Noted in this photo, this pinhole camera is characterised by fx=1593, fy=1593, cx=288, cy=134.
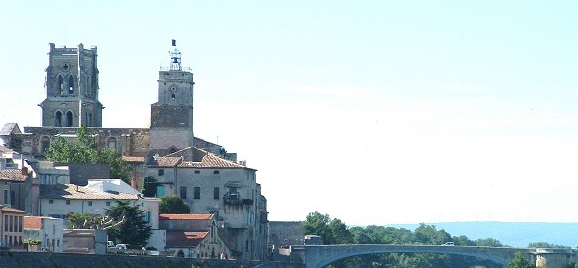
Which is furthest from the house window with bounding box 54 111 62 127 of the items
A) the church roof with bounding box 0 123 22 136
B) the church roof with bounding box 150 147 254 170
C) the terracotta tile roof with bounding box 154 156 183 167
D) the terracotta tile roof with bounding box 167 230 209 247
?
the terracotta tile roof with bounding box 167 230 209 247

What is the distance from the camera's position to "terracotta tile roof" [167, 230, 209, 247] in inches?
4343

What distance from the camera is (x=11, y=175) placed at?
347 ft

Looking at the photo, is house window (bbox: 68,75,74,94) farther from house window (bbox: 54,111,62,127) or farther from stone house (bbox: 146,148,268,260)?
stone house (bbox: 146,148,268,260)

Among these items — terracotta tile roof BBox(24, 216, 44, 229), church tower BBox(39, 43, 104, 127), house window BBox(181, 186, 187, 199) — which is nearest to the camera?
terracotta tile roof BBox(24, 216, 44, 229)

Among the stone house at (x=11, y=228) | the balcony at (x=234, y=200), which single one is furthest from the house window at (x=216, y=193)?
the stone house at (x=11, y=228)

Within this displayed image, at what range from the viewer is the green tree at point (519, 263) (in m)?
166

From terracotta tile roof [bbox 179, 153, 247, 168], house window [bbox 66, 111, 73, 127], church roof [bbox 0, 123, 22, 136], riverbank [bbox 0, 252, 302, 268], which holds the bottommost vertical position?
riverbank [bbox 0, 252, 302, 268]

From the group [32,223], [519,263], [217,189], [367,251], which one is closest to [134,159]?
[217,189]

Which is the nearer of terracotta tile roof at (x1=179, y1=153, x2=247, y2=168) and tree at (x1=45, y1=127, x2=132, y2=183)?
terracotta tile roof at (x1=179, y1=153, x2=247, y2=168)

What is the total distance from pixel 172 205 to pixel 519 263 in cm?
5603

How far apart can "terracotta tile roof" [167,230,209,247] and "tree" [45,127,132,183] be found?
48.2 ft

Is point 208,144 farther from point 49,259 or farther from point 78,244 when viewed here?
point 49,259

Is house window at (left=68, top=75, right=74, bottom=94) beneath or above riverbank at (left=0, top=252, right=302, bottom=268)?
above

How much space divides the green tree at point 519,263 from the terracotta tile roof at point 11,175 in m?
72.0
